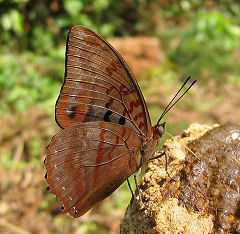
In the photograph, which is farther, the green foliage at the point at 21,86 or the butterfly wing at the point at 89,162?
the green foliage at the point at 21,86

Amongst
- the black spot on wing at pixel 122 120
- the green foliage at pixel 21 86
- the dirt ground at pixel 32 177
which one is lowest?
the dirt ground at pixel 32 177

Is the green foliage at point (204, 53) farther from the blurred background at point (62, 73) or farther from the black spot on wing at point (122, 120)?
the black spot on wing at point (122, 120)

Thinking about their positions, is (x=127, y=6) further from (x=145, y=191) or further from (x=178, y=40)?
(x=145, y=191)

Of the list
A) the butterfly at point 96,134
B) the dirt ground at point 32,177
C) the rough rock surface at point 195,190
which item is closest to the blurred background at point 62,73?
the dirt ground at point 32,177

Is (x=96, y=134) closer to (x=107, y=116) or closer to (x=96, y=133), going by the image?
(x=96, y=133)

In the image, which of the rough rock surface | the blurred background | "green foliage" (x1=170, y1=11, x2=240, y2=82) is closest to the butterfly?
the rough rock surface

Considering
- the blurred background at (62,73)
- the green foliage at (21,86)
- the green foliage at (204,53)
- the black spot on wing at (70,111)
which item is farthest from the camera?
the green foliage at (204,53)

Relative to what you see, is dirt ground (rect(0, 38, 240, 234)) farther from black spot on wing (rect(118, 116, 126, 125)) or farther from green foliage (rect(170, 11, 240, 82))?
black spot on wing (rect(118, 116, 126, 125))
